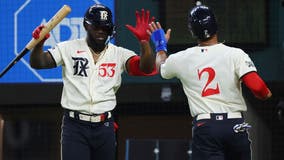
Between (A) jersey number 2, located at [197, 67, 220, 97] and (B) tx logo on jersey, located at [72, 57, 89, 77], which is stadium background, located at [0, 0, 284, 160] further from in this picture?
(A) jersey number 2, located at [197, 67, 220, 97]

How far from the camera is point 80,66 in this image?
5.54 m

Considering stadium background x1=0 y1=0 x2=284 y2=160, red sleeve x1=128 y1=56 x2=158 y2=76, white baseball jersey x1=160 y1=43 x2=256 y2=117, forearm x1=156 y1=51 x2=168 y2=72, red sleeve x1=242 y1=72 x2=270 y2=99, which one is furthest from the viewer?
stadium background x1=0 y1=0 x2=284 y2=160

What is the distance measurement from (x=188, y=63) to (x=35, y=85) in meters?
2.63

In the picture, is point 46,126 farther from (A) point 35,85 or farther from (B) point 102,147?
(B) point 102,147

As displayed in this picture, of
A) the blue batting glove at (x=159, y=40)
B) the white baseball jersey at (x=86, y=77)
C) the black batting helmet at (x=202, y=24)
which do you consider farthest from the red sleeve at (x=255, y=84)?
the white baseball jersey at (x=86, y=77)

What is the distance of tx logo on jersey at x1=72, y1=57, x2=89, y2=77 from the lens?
5520 mm

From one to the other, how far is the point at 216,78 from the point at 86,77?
0.86m

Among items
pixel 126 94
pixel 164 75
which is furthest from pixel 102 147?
pixel 126 94

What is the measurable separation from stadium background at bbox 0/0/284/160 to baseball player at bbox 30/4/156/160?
2069 millimetres

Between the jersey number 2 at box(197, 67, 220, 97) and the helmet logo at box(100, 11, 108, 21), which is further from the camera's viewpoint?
the helmet logo at box(100, 11, 108, 21)

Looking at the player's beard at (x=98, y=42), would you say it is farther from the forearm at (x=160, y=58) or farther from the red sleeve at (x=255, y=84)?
the red sleeve at (x=255, y=84)

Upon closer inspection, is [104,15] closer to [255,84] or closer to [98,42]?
[98,42]

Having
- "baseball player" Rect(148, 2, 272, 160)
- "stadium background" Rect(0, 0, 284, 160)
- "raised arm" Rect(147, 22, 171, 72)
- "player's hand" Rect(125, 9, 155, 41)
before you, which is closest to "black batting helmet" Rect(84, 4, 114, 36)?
"player's hand" Rect(125, 9, 155, 41)

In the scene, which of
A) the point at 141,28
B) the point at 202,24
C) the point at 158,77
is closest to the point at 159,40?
the point at 141,28
